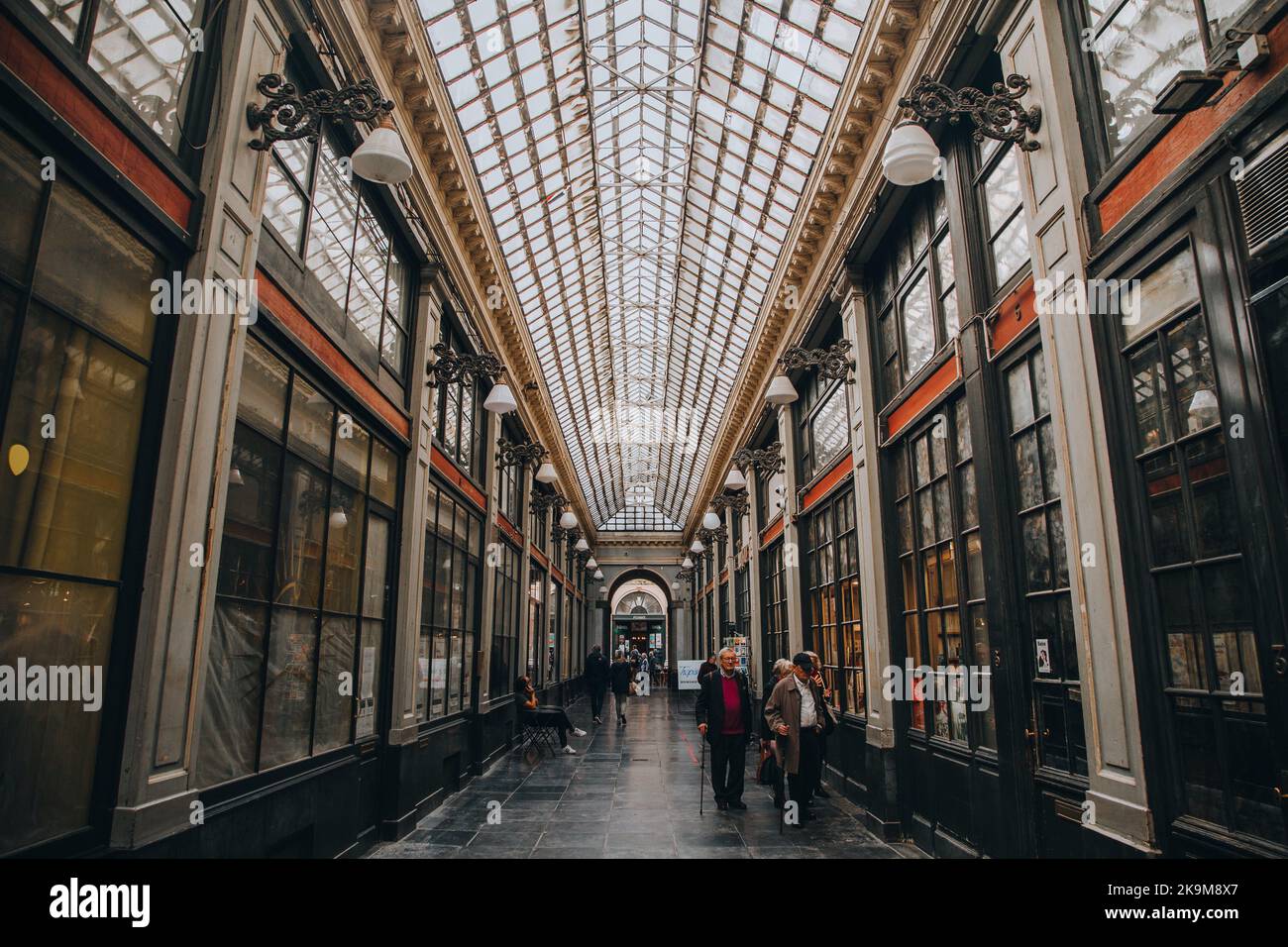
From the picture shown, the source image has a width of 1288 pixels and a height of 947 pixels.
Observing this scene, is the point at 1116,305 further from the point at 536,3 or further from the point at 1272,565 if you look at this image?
the point at 536,3

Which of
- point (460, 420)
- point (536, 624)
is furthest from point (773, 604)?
point (460, 420)

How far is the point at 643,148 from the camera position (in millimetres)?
12523

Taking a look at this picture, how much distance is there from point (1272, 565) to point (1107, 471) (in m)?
1.22

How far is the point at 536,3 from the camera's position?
8625mm

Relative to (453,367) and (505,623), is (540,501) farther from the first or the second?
(453,367)

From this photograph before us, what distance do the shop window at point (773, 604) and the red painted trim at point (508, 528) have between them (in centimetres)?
541

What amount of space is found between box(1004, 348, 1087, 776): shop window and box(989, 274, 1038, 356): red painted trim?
21 cm

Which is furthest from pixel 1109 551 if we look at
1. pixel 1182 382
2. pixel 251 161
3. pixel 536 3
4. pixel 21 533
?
pixel 536 3

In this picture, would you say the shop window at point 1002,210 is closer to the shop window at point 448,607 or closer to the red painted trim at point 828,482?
the red painted trim at point 828,482

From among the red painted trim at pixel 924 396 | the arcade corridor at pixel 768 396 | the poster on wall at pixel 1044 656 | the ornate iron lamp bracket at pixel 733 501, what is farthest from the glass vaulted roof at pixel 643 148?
the poster on wall at pixel 1044 656

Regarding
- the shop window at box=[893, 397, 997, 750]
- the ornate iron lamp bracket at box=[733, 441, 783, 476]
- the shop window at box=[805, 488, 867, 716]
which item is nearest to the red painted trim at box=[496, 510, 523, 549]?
the ornate iron lamp bracket at box=[733, 441, 783, 476]

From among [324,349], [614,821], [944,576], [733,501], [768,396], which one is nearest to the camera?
[324,349]

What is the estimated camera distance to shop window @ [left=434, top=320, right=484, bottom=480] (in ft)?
33.0

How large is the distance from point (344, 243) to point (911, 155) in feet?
16.3
